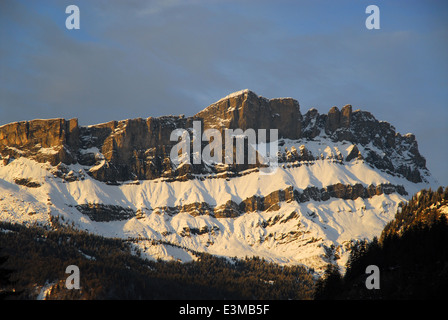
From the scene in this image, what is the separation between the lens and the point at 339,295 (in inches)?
7185

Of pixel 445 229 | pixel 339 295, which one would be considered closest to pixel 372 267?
pixel 339 295
